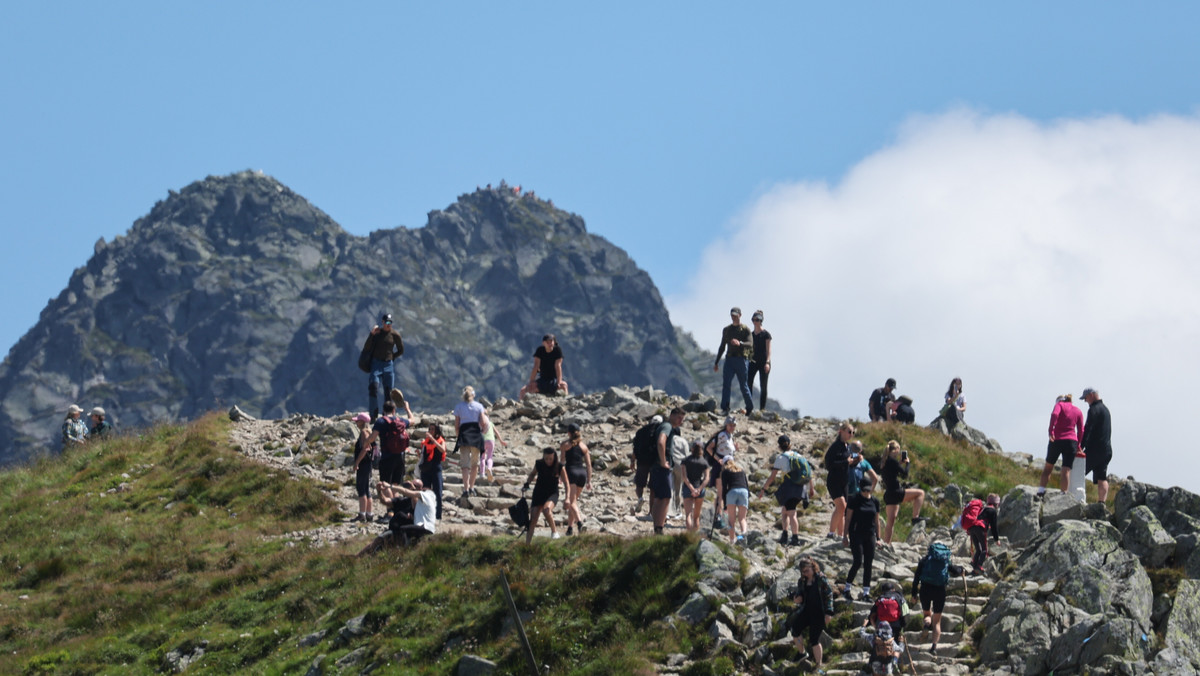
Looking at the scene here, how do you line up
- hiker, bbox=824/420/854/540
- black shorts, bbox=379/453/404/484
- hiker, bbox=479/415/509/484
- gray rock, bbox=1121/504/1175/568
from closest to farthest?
gray rock, bbox=1121/504/1175/568 < hiker, bbox=824/420/854/540 < black shorts, bbox=379/453/404/484 < hiker, bbox=479/415/509/484

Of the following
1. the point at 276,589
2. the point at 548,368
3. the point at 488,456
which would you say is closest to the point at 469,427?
the point at 488,456

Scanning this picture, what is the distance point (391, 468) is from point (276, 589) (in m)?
3.53

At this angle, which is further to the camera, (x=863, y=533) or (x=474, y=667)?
(x=474, y=667)

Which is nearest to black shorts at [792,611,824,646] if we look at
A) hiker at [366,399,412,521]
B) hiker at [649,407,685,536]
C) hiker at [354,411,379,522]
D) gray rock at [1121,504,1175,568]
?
hiker at [649,407,685,536]

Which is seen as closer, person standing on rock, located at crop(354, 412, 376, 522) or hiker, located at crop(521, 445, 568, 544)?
hiker, located at crop(521, 445, 568, 544)

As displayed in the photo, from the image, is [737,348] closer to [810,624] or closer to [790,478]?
[790,478]

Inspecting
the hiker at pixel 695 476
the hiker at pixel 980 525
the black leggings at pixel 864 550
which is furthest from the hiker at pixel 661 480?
the hiker at pixel 980 525

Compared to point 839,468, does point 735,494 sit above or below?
below

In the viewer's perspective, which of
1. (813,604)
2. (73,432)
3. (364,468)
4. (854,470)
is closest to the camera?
(813,604)

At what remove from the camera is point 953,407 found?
3709 cm

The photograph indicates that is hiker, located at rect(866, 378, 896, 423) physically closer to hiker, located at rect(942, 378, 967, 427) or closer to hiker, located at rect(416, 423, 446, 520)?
hiker, located at rect(942, 378, 967, 427)

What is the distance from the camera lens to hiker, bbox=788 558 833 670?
19109 millimetres

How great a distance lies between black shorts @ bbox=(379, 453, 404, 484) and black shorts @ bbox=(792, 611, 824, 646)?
9689 mm

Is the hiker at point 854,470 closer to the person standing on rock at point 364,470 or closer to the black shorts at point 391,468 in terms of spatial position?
the black shorts at point 391,468
